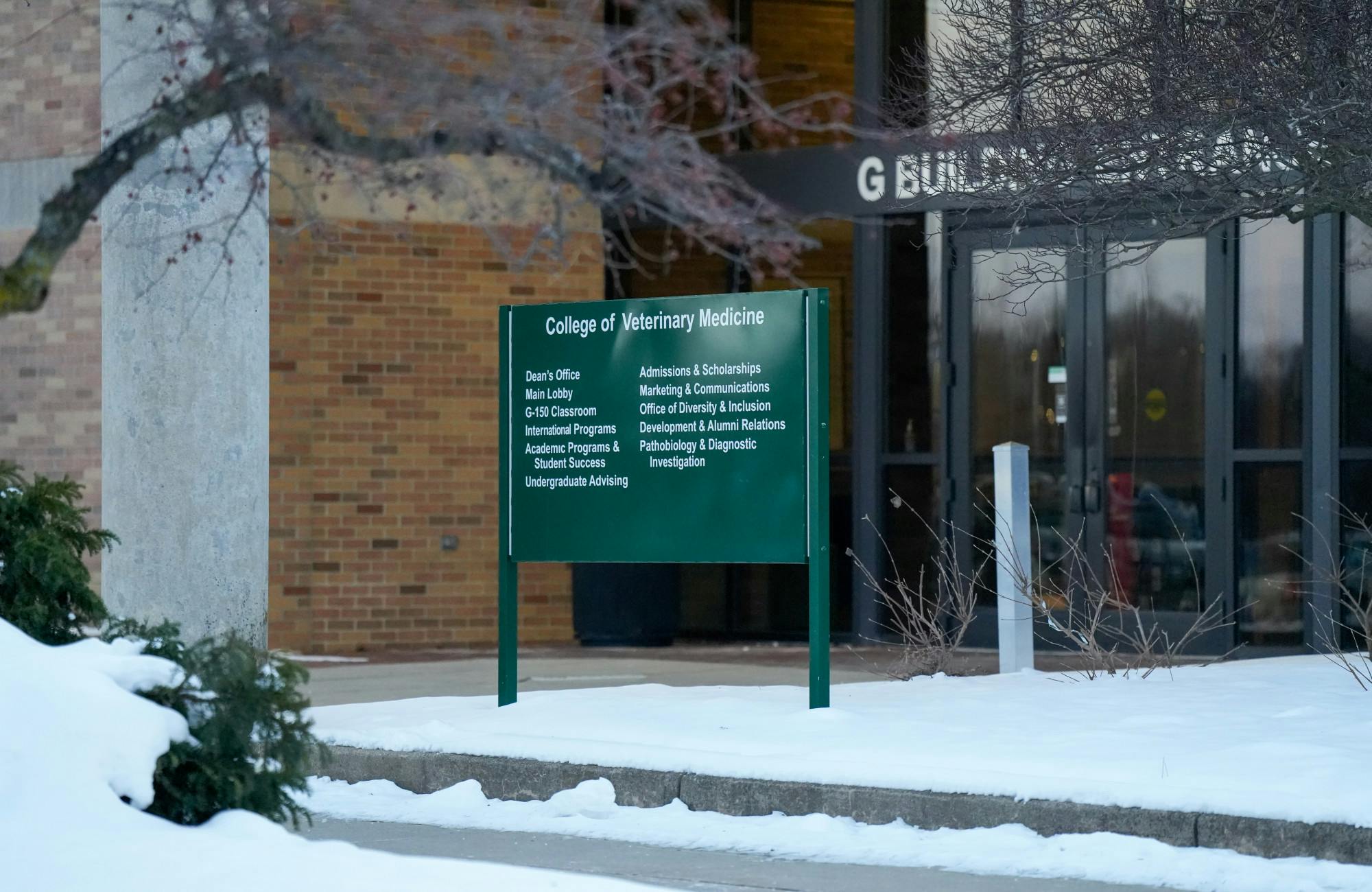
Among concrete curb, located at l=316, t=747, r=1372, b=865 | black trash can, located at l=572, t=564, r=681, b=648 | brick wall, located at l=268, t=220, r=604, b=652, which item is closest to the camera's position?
concrete curb, located at l=316, t=747, r=1372, b=865

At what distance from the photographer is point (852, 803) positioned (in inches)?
282

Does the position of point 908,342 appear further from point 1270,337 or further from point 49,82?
point 49,82

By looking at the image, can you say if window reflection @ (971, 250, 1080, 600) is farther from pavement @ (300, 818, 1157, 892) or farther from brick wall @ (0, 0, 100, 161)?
pavement @ (300, 818, 1157, 892)

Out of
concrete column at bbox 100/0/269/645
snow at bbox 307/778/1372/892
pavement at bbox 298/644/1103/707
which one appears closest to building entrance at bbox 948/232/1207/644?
pavement at bbox 298/644/1103/707

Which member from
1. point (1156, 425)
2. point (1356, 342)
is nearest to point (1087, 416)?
point (1156, 425)

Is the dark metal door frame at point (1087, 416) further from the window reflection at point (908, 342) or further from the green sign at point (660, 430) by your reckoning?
the green sign at point (660, 430)

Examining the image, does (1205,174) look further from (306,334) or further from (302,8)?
(306,334)

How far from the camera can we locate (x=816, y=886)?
6.23 metres

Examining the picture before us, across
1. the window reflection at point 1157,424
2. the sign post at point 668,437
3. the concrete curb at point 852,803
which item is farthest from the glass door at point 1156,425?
the concrete curb at point 852,803

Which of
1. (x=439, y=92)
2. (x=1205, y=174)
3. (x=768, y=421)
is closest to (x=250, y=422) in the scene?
(x=768, y=421)

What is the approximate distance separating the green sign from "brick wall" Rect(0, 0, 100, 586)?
17.0 ft

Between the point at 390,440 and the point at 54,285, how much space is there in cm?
257

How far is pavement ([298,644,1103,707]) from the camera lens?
11.6 m

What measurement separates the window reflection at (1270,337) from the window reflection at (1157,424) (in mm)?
272
